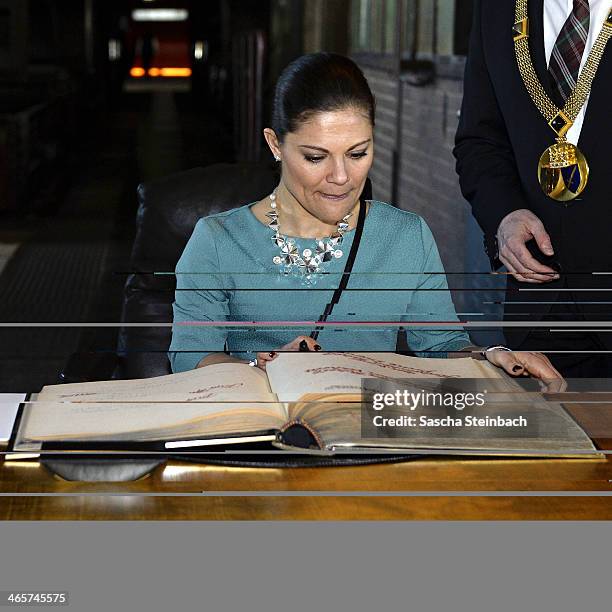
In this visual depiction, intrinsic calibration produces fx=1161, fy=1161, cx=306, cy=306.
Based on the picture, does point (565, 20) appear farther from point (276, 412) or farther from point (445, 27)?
point (445, 27)

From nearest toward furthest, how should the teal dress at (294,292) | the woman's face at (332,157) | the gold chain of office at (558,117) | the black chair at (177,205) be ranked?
the teal dress at (294,292) → the woman's face at (332,157) → the gold chain of office at (558,117) → the black chair at (177,205)

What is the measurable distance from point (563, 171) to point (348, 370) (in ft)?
2.77

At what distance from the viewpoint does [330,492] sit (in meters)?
1.12

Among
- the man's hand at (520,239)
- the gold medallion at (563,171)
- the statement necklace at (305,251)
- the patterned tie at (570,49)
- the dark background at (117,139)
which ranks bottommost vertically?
the dark background at (117,139)

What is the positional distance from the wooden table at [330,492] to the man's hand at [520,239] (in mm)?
440

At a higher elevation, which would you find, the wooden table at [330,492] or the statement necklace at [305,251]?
the statement necklace at [305,251]

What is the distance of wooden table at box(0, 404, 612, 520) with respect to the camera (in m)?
1.13

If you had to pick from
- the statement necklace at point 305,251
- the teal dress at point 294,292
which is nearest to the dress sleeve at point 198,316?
the teal dress at point 294,292

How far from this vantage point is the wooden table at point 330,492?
1131 mm

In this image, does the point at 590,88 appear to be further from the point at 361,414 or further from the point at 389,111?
the point at 389,111

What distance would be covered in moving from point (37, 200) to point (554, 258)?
329 inches

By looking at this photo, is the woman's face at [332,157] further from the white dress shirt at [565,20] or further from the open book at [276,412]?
the open book at [276,412]

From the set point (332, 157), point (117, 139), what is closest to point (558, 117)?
point (332, 157)

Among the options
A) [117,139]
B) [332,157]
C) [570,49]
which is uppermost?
[570,49]
